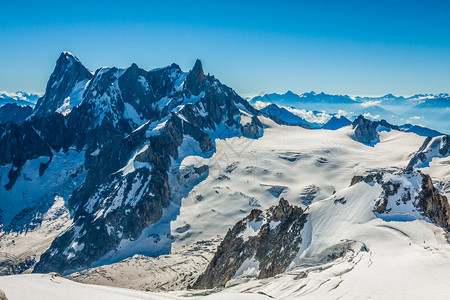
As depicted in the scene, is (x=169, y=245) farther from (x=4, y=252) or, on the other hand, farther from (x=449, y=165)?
(x=449, y=165)

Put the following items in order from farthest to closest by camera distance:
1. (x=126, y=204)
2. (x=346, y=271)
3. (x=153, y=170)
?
(x=153, y=170), (x=126, y=204), (x=346, y=271)

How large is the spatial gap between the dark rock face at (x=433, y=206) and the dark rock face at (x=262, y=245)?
22268 millimetres

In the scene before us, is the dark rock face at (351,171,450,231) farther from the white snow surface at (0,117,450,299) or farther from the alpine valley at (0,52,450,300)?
the white snow surface at (0,117,450,299)

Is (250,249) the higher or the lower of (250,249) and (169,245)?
the higher

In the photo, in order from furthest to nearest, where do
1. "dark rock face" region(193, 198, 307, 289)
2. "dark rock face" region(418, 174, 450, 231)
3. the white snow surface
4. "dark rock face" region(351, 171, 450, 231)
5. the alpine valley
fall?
"dark rock face" region(193, 198, 307, 289) < "dark rock face" region(351, 171, 450, 231) < "dark rock face" region(418, 174, 450, 231) < the alpine valley < the white snow surface

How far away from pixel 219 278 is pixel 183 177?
345 feet

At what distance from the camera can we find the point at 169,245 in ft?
409

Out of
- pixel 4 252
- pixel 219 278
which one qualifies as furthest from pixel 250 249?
pixel 4 252

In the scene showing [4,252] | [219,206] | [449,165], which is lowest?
[4,252]

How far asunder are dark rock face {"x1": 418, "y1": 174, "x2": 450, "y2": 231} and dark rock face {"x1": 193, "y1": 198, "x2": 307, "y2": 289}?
22.3m

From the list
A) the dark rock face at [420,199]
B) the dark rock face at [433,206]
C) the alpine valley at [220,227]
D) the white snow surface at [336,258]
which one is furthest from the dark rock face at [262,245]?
the dark rock face at [433,206]

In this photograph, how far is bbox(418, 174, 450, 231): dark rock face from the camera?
56.4 metres

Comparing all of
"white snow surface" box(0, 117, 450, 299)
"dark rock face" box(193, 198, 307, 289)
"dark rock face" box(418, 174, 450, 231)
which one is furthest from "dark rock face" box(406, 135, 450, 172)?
"dark rock face" box(193, 198, 307, 289)

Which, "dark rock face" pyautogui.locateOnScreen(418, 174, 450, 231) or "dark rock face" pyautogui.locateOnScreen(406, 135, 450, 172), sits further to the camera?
"dark rock face" pyautogui.locateOnScreen(406, 135, 450, 172)
